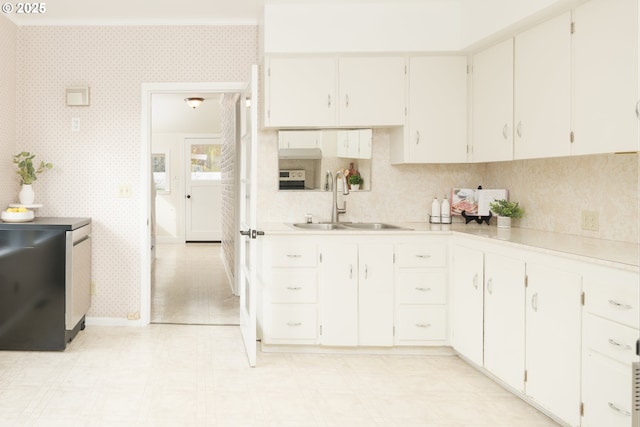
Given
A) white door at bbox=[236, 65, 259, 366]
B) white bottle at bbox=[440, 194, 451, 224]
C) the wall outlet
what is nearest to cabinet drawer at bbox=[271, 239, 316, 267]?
white door at bbox=[236, 65, 259, 366]

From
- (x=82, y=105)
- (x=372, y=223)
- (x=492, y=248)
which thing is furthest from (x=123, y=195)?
(x=492, y=248)

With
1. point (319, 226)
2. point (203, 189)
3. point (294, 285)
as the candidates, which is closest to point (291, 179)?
point (319, 226)

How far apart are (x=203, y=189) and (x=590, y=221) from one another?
851cm

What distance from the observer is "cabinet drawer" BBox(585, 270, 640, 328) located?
2062 mm

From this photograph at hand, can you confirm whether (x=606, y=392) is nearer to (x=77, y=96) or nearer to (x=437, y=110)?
(x=437, y=110)

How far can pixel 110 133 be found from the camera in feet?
14.3

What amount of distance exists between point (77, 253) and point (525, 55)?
126 inches

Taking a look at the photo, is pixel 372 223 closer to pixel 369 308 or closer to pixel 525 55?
pixel 369 308

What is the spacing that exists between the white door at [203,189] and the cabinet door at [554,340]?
8.54 meters

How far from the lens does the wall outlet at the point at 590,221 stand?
3.06 meters

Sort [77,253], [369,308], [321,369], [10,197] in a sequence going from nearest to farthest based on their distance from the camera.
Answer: [321,369] < [369,308] < [77,253] < [10,197]
